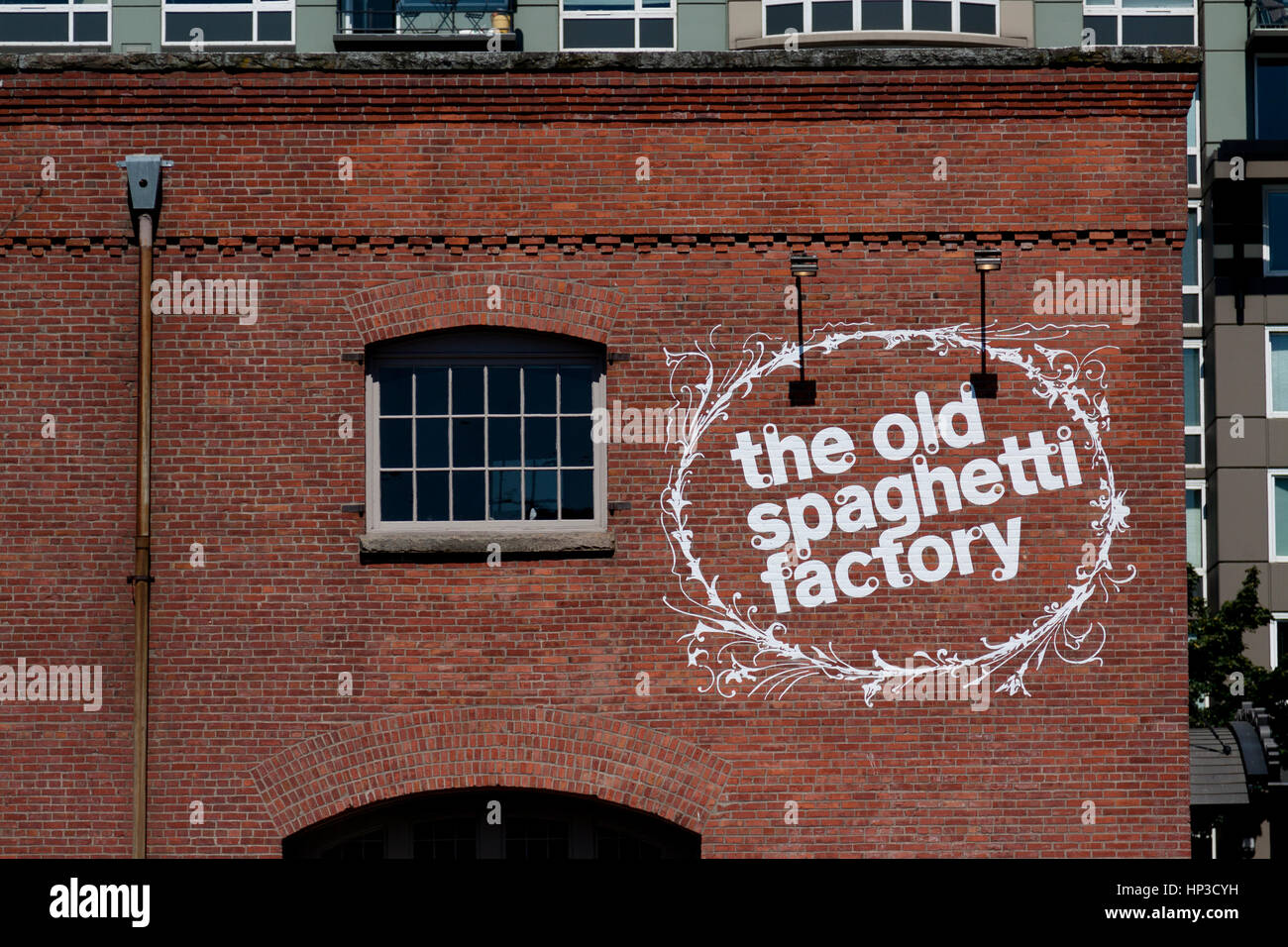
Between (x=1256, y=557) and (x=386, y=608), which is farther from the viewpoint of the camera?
(x=1256, y=557)

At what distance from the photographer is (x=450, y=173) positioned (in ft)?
43.9

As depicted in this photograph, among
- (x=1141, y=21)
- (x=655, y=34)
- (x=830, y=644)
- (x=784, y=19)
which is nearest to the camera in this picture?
(x=830, y=644)

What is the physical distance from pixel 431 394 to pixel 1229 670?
751 inches

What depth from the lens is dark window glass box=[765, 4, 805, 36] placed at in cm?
3241

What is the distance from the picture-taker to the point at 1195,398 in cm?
3800

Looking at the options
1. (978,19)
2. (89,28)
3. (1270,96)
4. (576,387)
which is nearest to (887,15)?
(978,19)

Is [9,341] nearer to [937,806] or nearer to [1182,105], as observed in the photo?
[937,806]

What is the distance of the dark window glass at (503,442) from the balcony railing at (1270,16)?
29.8m

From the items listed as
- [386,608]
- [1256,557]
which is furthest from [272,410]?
[1256,557]

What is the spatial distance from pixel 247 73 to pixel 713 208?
3.79 metres

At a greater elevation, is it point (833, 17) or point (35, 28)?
point (35, 28)

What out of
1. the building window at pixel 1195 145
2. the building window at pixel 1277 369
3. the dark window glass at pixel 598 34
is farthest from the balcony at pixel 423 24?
the building window at pixel 1277 369

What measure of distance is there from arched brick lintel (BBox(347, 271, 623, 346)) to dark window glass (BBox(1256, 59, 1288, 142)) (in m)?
29.0

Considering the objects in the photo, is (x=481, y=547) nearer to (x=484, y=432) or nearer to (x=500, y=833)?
(x=484, y=432)
